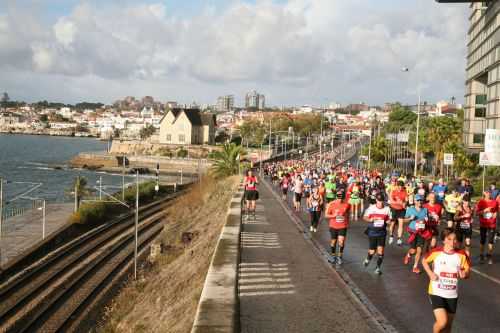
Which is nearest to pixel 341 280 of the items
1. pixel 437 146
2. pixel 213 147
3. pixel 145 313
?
pixel 145 313

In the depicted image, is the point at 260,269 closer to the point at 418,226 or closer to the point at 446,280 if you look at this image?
the point at 418,226

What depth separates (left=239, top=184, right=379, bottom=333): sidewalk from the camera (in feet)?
26.7

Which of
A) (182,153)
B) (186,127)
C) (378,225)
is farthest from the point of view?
(186,127)

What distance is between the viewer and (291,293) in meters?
9.74

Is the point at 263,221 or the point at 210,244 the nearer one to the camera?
the point at 210,244

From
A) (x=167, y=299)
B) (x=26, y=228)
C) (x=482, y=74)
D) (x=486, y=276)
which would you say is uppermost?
(x=482, y=74)

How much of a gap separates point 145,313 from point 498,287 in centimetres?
736

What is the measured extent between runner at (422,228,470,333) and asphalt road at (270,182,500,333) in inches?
36.9

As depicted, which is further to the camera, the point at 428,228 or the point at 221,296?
the point at 428,228

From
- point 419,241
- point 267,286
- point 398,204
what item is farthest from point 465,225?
point 267,286

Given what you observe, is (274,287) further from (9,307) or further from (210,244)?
(9,307)

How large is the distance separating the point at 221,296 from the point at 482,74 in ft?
132

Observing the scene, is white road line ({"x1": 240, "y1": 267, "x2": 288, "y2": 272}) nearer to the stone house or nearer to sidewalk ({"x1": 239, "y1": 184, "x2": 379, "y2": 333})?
sidewalk ({"x1": 239, "y1": 184, "x2": 379, "y2": 333})

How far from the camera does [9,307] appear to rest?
20562 millimetres
